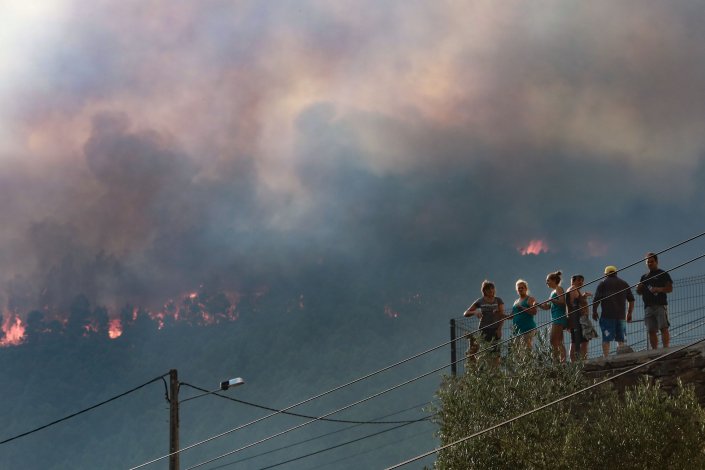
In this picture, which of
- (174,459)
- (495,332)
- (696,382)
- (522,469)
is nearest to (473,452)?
(522,469)

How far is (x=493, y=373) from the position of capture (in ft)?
76.9

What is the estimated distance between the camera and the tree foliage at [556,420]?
19.6m

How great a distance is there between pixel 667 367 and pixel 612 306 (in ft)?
5.48

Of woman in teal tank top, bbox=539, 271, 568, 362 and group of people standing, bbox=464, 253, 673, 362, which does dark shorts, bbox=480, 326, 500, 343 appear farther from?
woman in teal tank top, bbox=539, 271, 568, 362

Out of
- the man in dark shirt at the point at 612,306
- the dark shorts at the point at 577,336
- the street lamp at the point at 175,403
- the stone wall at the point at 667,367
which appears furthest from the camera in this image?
the street lamp at the point at 175,403

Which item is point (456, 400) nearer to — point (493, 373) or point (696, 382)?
point (493, 373)

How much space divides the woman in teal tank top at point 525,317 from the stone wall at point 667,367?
66.7 inches

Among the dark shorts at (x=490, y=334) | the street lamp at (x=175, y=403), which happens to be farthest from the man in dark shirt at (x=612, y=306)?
the street lamp at (x=175, y=403)

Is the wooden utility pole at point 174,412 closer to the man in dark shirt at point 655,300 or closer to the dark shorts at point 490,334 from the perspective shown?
the dark shorts at point 490,334

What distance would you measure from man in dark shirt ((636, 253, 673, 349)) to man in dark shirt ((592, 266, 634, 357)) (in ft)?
1.09

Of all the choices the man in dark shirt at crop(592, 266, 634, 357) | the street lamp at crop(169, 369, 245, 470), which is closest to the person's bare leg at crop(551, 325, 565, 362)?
the man in dark shirt at crop(592, 266, 634, 357)

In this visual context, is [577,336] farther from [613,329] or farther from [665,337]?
[665,337]

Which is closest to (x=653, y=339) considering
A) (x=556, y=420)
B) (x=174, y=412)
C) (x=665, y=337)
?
(x=665, y=337)

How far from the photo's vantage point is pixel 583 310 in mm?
22672
